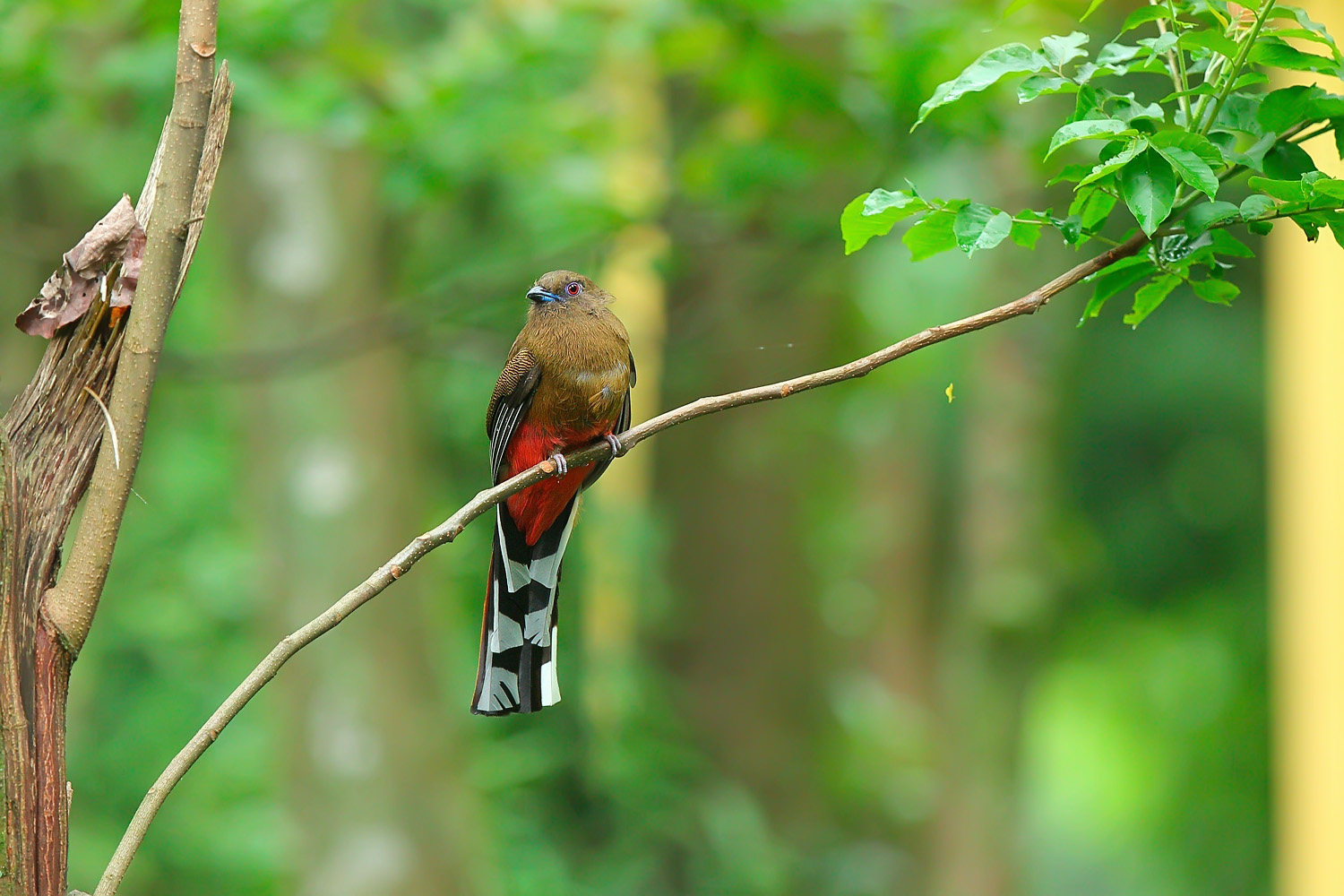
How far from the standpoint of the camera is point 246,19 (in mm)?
4629

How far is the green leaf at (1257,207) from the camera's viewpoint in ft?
5.49

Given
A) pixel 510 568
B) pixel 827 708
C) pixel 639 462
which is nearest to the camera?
pixel 510 568

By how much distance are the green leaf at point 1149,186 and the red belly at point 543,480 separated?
4.46 feet

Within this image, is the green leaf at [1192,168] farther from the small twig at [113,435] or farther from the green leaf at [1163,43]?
the small twig at [113,435]

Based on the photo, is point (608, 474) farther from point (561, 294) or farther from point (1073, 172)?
point (1073, 172)

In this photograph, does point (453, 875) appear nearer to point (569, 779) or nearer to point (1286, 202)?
point (569, 779)

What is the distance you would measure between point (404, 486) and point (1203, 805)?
10.7 m

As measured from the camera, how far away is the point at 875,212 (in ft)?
5.71

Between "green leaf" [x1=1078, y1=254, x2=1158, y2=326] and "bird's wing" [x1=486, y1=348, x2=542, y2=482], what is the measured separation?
4.17ft

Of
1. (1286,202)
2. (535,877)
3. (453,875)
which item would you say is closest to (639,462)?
(535,877)

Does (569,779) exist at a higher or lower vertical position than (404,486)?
lower

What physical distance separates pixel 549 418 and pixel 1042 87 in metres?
1.34

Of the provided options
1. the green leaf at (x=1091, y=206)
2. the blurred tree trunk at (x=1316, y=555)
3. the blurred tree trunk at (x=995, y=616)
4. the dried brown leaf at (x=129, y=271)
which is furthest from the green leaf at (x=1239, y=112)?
the blurred tree trunk at (x=995, y=616)

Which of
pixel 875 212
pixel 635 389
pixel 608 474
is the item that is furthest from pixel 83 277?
pixel 608 474
